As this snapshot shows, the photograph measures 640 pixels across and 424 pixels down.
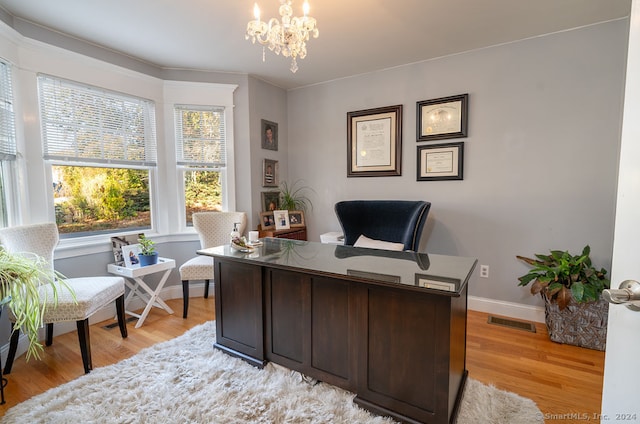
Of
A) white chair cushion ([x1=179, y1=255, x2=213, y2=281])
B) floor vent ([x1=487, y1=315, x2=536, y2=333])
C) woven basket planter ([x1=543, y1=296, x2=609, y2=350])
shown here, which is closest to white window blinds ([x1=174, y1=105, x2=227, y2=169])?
white chair cushion ([x1=179, y1=255, x2=213, y2=281])

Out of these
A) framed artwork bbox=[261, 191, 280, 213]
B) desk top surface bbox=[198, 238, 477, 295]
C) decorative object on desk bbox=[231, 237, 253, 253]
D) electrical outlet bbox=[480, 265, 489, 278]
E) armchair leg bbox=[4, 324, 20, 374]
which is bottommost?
armchair leg bbox=[4, 324, 20, 374]

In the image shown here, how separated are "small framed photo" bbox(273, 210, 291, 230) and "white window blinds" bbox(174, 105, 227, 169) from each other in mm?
848

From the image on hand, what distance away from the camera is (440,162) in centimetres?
316

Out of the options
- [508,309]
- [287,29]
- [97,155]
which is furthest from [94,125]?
[508,309]

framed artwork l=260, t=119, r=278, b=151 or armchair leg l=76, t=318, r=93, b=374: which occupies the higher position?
framed artwork l=260, t=119, r=278, b=151

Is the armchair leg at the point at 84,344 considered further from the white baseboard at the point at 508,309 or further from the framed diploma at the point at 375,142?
the white baseboard at the point at 508,309

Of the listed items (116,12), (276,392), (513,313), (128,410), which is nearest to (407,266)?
(276,392)

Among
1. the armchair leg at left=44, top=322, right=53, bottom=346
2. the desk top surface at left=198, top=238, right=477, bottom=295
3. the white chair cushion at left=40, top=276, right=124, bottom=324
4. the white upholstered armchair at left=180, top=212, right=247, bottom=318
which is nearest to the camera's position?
A: the desk top surface at left=198, top=238, right=477, bottom=295

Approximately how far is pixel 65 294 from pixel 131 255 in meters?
0.81

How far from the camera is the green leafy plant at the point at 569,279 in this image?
2.24m

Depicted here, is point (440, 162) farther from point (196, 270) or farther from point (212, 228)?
point (196, 270)

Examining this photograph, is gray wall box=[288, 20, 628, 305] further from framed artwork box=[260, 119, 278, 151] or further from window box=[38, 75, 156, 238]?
window box=[38, 75, 156, 238]

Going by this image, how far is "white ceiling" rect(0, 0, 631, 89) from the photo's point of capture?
7.35 feet

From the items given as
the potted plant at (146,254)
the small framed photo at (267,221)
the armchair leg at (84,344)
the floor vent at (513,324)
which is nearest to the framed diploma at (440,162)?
the floor vent at (513,324)
